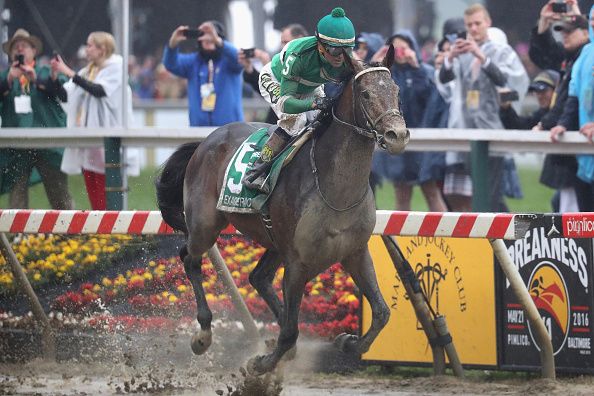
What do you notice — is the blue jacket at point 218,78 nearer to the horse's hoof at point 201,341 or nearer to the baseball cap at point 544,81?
the baseball cap at point 544,81

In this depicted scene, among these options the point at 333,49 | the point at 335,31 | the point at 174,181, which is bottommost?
the point at 174,181

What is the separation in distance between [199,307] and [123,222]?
0.77 meters

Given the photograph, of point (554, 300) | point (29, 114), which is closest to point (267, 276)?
point (554, 300)

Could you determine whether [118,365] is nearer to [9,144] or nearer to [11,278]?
[11,278]

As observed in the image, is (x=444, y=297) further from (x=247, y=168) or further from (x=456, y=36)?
(x=456, y=36)

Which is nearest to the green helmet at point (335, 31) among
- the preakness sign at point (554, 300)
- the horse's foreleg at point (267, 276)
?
the preakness sign at point (554, 300)

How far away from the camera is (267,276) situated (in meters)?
8.33

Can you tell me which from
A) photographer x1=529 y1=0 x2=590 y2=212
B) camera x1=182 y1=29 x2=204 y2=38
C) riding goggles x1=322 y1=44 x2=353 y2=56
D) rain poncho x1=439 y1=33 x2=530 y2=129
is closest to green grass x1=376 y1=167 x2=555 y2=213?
rain poncho x1=439 y1=33 x2=530 y2=129

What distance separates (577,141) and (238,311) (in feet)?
10.4

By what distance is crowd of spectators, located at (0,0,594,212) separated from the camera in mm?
10141

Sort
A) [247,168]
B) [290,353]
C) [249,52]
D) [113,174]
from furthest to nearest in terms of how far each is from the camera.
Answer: [249,52]
[113,174]
[247,168]
[290,353]

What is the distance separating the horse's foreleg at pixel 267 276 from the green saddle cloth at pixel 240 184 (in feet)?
2.08

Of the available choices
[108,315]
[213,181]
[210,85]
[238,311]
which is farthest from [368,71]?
[210,85]

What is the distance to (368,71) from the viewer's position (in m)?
6.82
